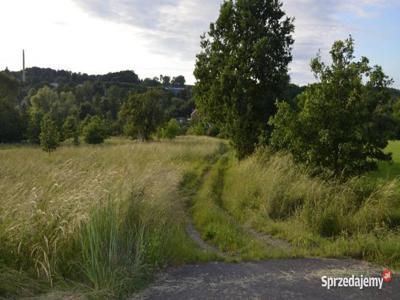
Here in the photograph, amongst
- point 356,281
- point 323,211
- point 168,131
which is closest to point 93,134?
point 168,131

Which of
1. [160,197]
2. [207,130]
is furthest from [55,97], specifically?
[160,197]

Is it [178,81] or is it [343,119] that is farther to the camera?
[178,81]

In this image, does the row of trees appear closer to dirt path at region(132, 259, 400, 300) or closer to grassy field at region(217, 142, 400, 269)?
grassy field at region(217, 142, 400, 269)

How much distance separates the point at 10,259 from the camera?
218 inches

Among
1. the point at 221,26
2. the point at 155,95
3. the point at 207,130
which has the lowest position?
the point at 207,130

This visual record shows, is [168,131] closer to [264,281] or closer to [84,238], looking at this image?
[84,238]

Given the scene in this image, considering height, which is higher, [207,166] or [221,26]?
[221,26]

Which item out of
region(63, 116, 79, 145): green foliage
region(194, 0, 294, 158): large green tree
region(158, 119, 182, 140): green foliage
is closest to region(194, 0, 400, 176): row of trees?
region(194, 0, 294, 158): large green tree

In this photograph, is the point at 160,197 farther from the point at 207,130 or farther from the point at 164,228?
the point at 207,130

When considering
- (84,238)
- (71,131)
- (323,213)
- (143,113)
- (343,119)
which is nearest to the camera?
(84,238)

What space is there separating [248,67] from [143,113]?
23552mm

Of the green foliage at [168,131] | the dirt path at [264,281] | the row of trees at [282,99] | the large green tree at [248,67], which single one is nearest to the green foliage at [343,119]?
the row of trees at [282,99]

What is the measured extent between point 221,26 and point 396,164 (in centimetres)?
1228

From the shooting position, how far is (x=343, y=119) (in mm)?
10328
